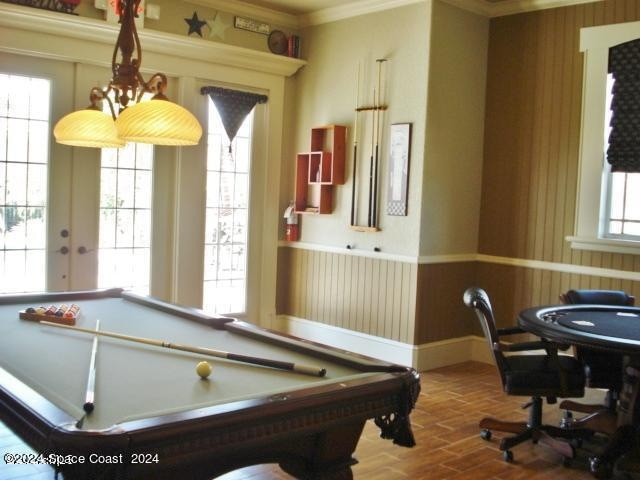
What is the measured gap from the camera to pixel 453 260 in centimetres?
545

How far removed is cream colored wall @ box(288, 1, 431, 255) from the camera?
17.0 feet

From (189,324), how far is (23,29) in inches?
110

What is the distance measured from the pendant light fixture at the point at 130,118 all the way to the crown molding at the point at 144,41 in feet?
6.09

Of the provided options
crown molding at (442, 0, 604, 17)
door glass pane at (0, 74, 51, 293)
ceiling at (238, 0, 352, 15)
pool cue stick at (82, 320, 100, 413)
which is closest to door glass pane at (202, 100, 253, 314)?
ceiling at (238, 0, 352, 15)

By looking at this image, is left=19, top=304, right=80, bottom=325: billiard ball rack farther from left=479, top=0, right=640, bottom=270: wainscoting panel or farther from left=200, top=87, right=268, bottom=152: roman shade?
left=479, top=0, right=640, bottom=270: wainscoting panel

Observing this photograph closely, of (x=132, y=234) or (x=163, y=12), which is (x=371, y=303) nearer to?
(x=132, y=234)

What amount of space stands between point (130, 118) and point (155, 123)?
112mm

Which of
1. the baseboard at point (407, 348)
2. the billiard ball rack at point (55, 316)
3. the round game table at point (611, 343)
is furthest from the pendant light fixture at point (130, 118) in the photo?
the baseboard at point (407, 348)

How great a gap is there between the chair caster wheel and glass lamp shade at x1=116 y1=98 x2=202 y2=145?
2511 mm

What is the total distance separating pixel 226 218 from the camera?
5895mm

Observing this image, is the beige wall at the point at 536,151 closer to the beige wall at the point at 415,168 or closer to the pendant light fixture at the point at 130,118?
the beige wall at the point at 415,168

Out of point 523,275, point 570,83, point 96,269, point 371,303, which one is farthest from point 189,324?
point 570,83

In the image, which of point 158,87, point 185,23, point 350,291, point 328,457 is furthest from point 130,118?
point 350,291

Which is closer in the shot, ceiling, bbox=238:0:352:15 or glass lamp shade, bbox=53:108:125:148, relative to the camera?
glass lamp shade, bbox=53:108:125:148
